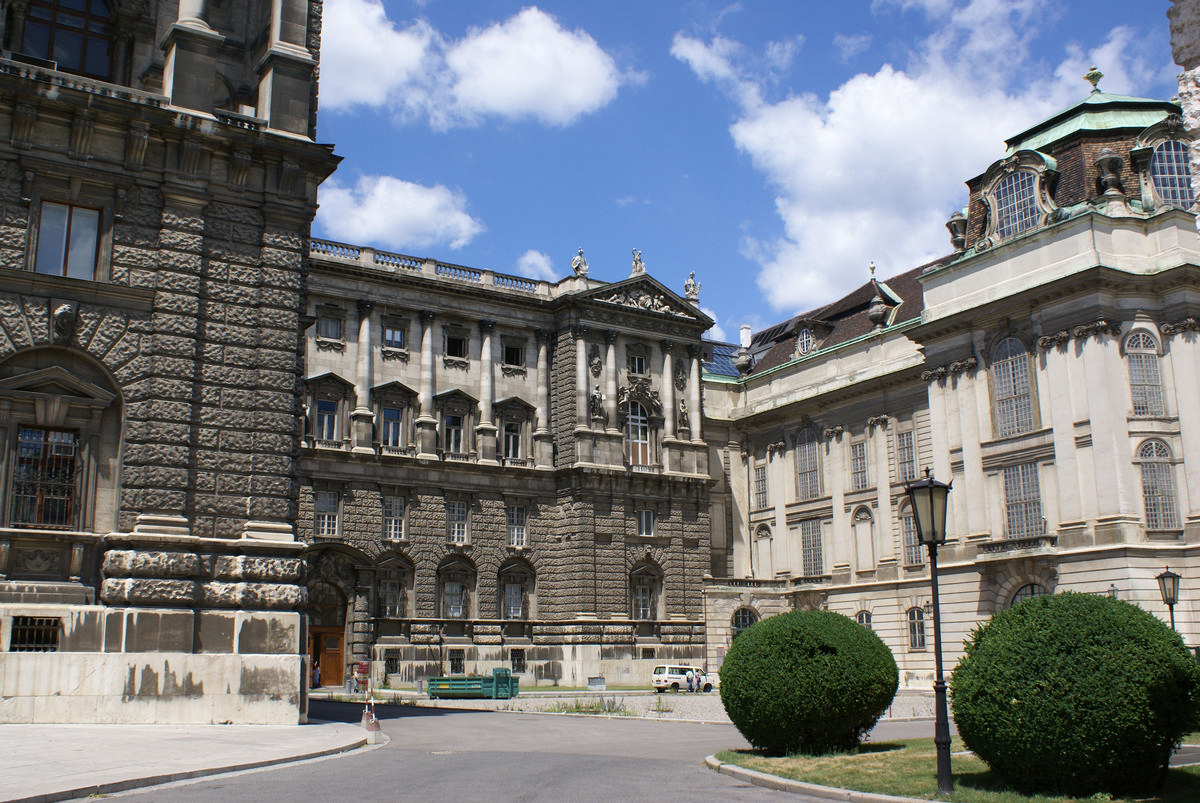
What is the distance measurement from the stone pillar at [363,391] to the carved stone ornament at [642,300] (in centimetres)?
1344

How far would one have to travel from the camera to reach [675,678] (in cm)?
5225

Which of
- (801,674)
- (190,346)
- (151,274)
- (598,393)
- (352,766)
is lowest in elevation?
(352,766)

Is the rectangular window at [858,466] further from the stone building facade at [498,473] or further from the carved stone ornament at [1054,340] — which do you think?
the carved stone ornament at [1054,340]

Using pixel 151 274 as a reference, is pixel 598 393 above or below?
above

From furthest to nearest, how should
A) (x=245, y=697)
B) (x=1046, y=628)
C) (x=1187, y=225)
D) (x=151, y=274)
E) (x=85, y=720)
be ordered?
1. (x=1187, y=225)
2. (x=151, y=274)
3. (x=245, y=697)
4. (x=85, y=720)
5. (x=1046, y=628)

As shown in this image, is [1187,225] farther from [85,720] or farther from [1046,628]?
[85,720]

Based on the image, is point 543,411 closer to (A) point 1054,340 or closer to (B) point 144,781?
(A) point 1054,340

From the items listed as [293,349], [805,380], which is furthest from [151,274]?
[805,380]

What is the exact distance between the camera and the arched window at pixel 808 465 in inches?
2418

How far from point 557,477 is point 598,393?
5035 millimetres

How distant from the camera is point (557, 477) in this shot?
59531 millimetres

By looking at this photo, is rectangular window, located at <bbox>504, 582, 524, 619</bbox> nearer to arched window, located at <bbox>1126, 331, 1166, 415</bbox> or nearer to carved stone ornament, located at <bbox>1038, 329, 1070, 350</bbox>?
carved stone ornament, located at <bbox>1038, 329, 1070, 350</bbox>

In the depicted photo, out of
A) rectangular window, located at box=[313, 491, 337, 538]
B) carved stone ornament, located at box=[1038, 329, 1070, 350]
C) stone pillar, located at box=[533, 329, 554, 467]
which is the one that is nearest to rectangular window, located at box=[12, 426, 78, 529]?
rectangular window, located at box=[313, 491, 337, 538]

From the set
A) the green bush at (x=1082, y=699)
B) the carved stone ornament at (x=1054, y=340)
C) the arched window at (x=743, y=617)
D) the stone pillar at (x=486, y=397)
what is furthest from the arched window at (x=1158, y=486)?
the green bush at (x=1082, y=699)
